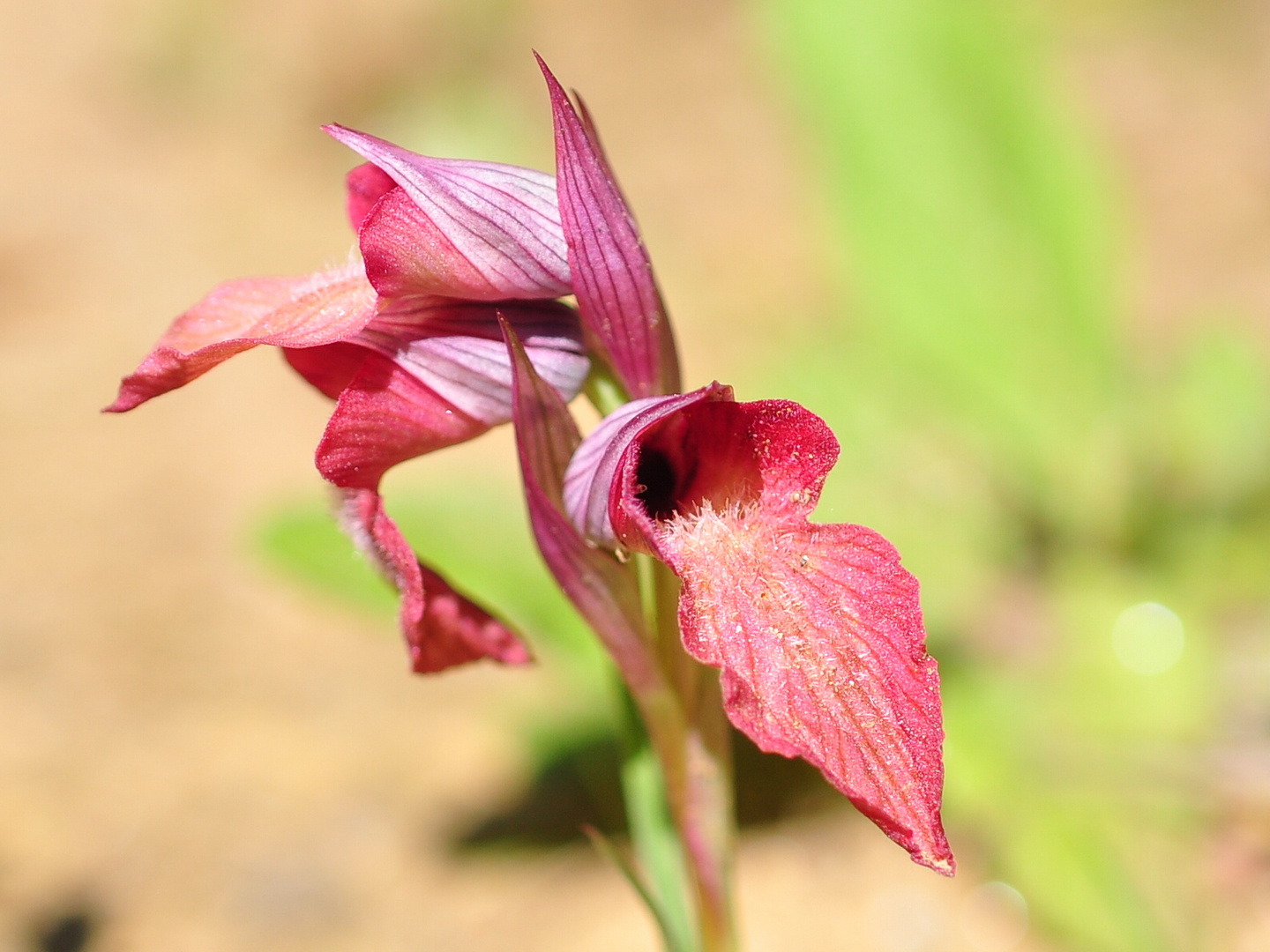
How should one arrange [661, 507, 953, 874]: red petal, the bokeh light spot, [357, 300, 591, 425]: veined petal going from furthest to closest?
the bokeh light spot < [357, 300, 591, 425]: veined petal < [661, 507, 953, 874]: red petal

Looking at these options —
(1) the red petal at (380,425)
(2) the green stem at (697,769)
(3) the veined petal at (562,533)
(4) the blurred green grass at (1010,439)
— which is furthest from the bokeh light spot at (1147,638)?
(1) the red petal at (380,425)

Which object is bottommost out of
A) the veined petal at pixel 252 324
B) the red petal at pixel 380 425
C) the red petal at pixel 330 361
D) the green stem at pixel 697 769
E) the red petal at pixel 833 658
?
the green stem at pixel 697 769

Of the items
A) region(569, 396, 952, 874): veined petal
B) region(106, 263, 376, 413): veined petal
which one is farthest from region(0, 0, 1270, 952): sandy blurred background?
region(569, 396, 952, 874): veined petal

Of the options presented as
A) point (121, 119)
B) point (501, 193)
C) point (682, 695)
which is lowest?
point (682, 695)

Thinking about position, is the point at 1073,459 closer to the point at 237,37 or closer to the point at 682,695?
the point at 682,695

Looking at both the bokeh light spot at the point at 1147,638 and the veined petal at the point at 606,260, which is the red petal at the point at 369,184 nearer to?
the veined petal at the point at 606,260

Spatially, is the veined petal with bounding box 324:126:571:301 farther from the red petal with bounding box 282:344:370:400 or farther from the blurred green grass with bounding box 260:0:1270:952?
the blurred green grass with bounding box 260:0:1270:952

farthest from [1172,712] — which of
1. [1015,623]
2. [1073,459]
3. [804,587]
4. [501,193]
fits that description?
→ [501,193]
